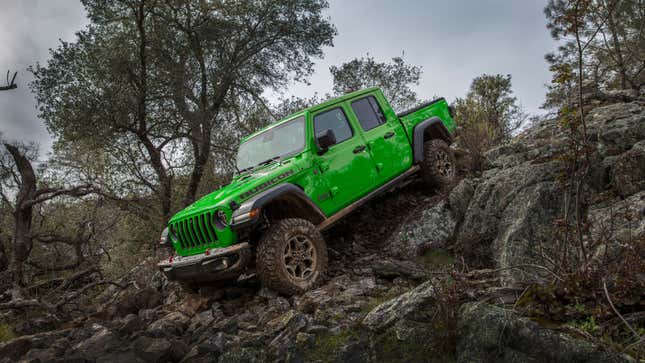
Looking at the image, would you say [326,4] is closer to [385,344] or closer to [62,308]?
[62,308]

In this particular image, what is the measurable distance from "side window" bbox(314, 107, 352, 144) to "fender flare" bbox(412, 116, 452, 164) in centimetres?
119

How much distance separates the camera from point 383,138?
570cm

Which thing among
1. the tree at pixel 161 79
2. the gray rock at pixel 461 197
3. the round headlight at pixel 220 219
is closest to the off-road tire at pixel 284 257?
the round headlight at pixel 220 219

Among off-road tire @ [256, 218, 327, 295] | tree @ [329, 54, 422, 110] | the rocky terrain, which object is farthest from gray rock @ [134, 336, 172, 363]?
tree @ [329, 54, 422, 110]

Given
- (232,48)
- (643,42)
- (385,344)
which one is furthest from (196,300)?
(643,42)

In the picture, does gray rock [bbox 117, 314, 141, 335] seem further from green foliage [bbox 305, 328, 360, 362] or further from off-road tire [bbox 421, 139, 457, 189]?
off-road tire [bbox 421, 139, 457, 189]

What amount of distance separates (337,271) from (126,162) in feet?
21.8

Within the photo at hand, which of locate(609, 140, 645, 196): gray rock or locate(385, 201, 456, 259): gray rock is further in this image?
locate(385, 201, 456, 259): gray rock

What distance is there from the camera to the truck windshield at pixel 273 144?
5.13 m

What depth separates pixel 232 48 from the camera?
1153 cm

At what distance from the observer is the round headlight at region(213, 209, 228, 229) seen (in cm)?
402

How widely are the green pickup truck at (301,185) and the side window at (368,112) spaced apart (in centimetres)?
2

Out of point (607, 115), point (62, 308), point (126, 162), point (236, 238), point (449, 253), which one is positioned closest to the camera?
point (236, 238)

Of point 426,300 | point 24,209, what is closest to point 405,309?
point 426,300
